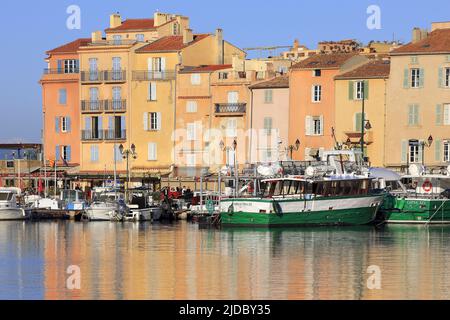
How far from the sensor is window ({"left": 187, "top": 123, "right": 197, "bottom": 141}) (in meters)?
111

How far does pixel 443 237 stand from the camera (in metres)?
74.2

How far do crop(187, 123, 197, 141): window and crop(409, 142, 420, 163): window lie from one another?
58.1ft

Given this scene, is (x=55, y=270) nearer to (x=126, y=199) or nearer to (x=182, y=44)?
(x=126, y=199)

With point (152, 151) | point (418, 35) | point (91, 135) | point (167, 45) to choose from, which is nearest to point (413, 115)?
point (418, 35)

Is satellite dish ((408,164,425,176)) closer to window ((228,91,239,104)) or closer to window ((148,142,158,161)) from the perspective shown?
window ((228,91,239,104))

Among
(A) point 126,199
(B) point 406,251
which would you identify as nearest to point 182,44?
(A) point 126,199

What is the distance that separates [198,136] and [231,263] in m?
52.2

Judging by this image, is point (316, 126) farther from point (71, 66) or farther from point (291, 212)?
point (291, 212)

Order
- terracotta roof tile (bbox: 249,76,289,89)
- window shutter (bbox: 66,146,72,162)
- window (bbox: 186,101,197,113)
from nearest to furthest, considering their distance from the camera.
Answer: terracotta roof tile (bbox: 249,76,289,89)
window (bbox: 186,101,197,113)
window shutter (bbox: 66,146,72,162)

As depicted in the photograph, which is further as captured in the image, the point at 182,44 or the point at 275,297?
the point at 182,44

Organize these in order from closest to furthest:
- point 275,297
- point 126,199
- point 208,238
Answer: point 275,297
point 208,238
point 126,199

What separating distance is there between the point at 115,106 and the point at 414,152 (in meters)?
24.7

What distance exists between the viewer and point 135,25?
120m

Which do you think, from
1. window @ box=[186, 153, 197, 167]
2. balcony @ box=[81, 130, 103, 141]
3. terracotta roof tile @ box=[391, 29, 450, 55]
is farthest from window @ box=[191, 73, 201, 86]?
terracotta roof tile @ box=[391, 29, 450, 55]
